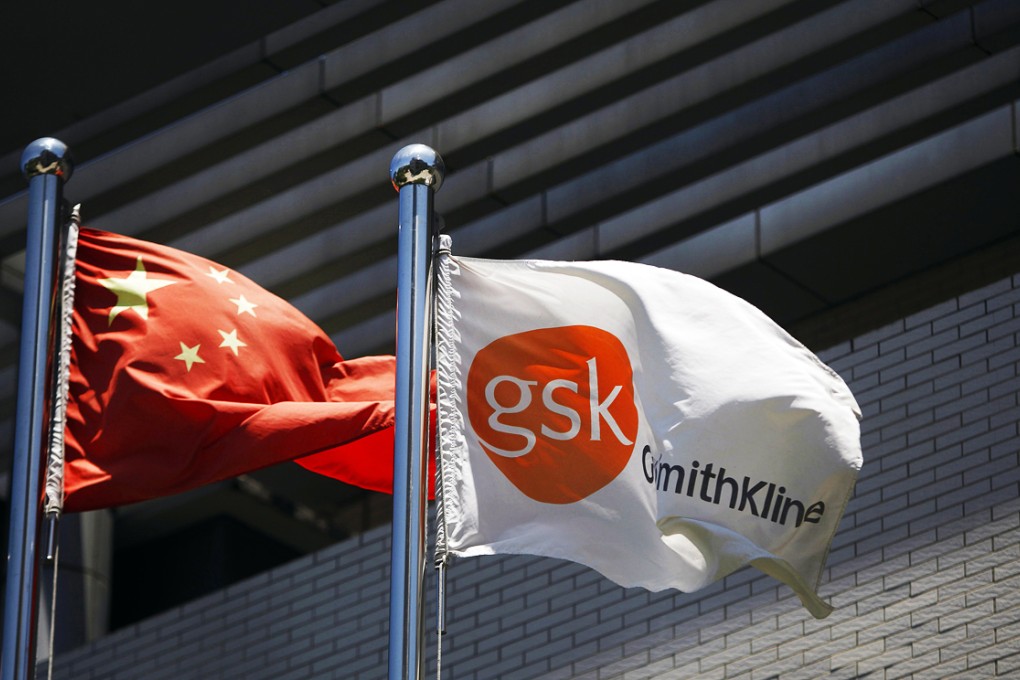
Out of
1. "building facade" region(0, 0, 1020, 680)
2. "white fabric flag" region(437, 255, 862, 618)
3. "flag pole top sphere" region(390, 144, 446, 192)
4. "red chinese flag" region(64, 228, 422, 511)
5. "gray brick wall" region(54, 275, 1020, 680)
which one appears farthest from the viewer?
"building facade" region(0, 0, 1020, 680)

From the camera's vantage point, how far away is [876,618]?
28.8ft

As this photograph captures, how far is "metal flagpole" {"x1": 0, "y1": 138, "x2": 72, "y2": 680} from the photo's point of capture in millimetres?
6242

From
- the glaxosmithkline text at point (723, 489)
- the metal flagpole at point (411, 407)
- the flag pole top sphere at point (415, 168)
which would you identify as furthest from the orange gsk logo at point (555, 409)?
the flag pole top sphere at point (415, 168)

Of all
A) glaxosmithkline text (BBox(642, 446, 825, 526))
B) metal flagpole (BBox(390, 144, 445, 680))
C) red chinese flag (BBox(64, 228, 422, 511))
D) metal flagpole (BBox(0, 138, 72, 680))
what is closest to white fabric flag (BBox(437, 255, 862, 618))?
glaxosmithkline text (BBox(642, 446, 825, 526))

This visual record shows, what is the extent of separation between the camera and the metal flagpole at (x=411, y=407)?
5938mm

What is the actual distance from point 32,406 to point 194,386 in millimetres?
565

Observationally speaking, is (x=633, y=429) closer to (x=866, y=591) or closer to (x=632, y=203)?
(x=866, y=591)

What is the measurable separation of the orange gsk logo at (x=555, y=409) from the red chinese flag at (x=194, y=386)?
347 mm

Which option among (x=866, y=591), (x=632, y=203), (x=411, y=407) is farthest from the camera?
(x=632, y=203)

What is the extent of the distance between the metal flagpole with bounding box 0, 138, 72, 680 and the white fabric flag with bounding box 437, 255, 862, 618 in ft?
3.93

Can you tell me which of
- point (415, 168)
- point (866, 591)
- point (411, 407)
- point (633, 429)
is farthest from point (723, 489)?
point (866, 591)

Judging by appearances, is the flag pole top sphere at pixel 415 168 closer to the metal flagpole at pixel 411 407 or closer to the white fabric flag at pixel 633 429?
the metal flagpole at pixel 411 407

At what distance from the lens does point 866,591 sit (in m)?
8.88

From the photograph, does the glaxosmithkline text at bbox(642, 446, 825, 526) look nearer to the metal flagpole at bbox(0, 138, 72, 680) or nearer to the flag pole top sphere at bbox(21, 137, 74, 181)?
the metal flagpole at bbox(0, 138, 72, 680)
